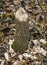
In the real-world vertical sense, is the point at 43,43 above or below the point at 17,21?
below

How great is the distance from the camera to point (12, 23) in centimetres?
370

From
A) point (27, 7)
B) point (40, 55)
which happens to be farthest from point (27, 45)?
point (27, 7)

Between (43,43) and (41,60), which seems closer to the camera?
(41,60)

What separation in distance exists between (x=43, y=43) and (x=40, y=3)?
1.26 metres

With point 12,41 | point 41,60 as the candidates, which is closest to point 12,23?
point 12,41

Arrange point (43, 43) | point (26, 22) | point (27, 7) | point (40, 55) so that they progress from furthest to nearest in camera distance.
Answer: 1. point (27, 7)
2. point (43, 43)
3. point (40, 55)
4. point (26, 22)

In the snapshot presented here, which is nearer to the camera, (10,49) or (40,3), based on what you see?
(10,49)

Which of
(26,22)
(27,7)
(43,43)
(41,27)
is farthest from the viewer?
(27,7)

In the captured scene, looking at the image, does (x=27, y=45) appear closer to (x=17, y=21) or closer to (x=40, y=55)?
(x=40, y=55)

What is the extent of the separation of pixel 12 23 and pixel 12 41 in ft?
1.82

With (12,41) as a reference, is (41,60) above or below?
below

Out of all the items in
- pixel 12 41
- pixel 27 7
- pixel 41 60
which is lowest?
pixel 41 60

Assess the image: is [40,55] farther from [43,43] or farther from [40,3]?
[40,3]

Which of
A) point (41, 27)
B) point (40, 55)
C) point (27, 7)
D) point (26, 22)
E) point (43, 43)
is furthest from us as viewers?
point (27, 7)
